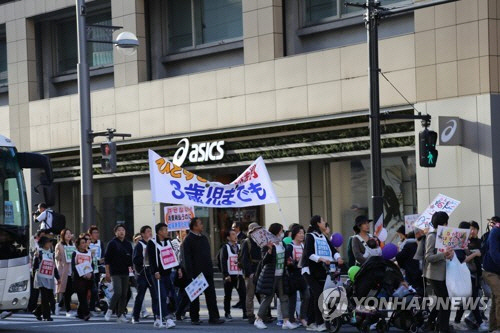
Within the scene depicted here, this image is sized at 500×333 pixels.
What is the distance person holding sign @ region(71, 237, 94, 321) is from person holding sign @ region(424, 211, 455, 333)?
757 centimetres

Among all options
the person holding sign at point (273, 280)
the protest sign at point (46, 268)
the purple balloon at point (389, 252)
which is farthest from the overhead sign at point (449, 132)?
the protest sign at point (46, 268)

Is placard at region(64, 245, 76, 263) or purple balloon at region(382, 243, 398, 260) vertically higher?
purple balloon at region(382, 243, 398, 260)

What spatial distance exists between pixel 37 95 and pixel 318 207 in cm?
1218

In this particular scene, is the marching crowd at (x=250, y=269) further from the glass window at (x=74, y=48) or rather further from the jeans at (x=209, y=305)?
the glass window at (x=74, y=48)

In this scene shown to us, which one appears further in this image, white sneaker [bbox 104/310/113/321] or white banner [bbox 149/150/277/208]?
white sneaker [bbox 104/310/113/321]

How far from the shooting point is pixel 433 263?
16.0m

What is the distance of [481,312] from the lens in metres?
18.2

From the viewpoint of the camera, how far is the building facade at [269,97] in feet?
80.2

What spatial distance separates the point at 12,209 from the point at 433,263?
21.5 ft

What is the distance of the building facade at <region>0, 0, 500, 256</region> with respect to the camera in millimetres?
24453

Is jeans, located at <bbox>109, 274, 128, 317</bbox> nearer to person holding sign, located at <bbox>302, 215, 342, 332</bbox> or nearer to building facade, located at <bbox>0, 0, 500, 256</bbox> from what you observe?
person holding sign, located at <bbox>302, 215, 342, 332</bbox>

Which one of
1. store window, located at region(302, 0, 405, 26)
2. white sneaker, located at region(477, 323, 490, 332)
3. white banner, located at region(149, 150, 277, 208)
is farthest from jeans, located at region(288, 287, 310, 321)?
store window, located at region(302, 0, 405, 26)

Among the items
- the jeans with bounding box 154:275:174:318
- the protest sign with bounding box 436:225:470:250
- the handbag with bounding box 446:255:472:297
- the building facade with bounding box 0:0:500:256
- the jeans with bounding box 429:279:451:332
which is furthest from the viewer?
the building facade with bounding box 0:0:500:256

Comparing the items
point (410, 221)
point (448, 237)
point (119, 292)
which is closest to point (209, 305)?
point (119, 292)
